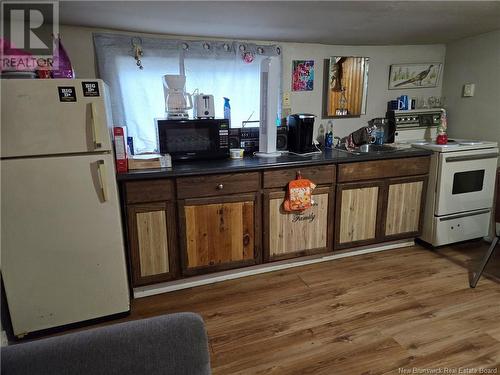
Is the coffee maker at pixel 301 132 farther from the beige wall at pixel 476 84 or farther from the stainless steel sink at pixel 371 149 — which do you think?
the beige wall at pixel 476 84

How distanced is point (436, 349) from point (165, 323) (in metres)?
1.54

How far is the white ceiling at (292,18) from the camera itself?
6.17 ft

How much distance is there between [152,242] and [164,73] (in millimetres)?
1303

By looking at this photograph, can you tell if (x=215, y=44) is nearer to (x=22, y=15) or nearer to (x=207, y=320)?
(x=22, y=15)

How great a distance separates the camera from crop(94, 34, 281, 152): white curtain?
240 centimetres

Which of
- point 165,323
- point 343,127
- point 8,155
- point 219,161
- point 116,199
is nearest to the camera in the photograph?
point 165,323

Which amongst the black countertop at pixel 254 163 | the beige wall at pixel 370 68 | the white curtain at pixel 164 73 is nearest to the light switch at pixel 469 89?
the beige wall at pixel 370 68

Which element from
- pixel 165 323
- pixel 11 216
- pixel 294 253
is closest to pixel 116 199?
pixel 11 216

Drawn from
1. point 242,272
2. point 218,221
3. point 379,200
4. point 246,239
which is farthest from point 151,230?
point 379,200

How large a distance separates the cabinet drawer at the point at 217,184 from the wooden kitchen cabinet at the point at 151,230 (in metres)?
0.08

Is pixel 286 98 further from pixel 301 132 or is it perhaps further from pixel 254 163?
pixel 254 163

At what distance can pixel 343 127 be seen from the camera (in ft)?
10.5

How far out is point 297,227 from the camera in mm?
2561

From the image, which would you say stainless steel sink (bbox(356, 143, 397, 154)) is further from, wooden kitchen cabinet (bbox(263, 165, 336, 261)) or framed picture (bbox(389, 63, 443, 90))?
framed picture (bbox(389, 63, 443, 90))
